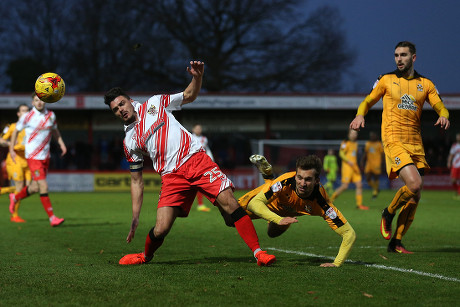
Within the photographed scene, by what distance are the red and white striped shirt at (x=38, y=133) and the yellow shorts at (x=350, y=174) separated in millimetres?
8162

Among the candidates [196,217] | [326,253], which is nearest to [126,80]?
[196,217]

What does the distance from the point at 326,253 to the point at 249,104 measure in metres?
24.1

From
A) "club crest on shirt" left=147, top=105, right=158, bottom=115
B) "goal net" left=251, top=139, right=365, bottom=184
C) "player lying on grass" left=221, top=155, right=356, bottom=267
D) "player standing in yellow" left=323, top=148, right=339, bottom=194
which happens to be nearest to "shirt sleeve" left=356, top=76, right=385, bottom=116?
"player lying on grass" left=221, top=155, right=356, bottom=267

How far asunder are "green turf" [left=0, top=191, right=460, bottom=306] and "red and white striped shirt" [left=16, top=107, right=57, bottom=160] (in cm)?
137

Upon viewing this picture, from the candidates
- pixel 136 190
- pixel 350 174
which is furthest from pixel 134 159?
pixel 350 174

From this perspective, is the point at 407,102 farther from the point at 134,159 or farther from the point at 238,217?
the point at 134,159

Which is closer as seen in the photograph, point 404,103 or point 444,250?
point 404,103

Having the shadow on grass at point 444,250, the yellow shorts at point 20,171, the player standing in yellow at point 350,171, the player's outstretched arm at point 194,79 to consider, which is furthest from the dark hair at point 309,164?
the player standing in yellow at point 350,171

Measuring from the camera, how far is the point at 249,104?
31.7 metres

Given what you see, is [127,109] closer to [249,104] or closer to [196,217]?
[196,217]

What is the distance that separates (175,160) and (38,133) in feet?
19.8

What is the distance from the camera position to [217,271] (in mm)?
6234

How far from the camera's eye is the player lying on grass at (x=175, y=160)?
636 cm

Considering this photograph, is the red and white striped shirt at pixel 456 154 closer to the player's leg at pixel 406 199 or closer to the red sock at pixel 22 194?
the red sock at pixel 22 194
